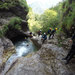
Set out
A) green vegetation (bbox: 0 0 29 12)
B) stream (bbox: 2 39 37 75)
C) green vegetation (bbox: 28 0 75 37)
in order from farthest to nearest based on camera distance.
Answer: green vegetation (bbox: 0 0 29 12) → green vegetation (bbox: 28 0 75 37) → stream (bbox: 2 39 37 75)

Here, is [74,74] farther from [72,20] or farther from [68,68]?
[72,20]

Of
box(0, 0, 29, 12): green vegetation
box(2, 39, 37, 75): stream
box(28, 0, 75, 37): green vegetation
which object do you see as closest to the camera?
box(2, 39, 37, 75): stream

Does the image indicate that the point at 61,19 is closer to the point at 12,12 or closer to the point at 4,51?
the point at 4,51

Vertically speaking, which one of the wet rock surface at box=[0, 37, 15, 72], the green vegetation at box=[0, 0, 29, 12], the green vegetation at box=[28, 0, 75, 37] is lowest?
the wet rock surface at box=[0, 37, 15, 72]

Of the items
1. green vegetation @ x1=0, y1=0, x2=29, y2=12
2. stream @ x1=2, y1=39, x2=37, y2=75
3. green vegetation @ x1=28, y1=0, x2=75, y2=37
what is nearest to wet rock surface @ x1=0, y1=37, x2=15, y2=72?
stream @ x1=2, y1=39, x2=37, y2=75

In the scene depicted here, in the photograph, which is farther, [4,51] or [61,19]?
[61,19]

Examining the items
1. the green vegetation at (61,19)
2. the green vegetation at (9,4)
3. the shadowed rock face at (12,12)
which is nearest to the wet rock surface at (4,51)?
the shadowed rock face at (12,12)

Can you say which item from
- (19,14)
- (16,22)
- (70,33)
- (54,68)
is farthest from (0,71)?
(19,14)

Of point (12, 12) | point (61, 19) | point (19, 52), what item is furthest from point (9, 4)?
point (61, 19)

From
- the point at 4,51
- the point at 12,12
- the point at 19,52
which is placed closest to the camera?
the point at 4,51

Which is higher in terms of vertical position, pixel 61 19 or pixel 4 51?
pixel 61 19

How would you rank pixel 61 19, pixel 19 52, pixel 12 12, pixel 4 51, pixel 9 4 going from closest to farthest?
pixel 4 51
pixel 19 52
pixel 61 19
pixel 9 4
pixel 12 12

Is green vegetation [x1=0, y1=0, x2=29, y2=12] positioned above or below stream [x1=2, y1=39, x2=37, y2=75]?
above

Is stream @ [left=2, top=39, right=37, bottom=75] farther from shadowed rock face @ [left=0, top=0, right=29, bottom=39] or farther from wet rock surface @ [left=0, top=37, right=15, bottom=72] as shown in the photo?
shadowed rock face @ [left=0, top=0, right=29, bottom=39]
